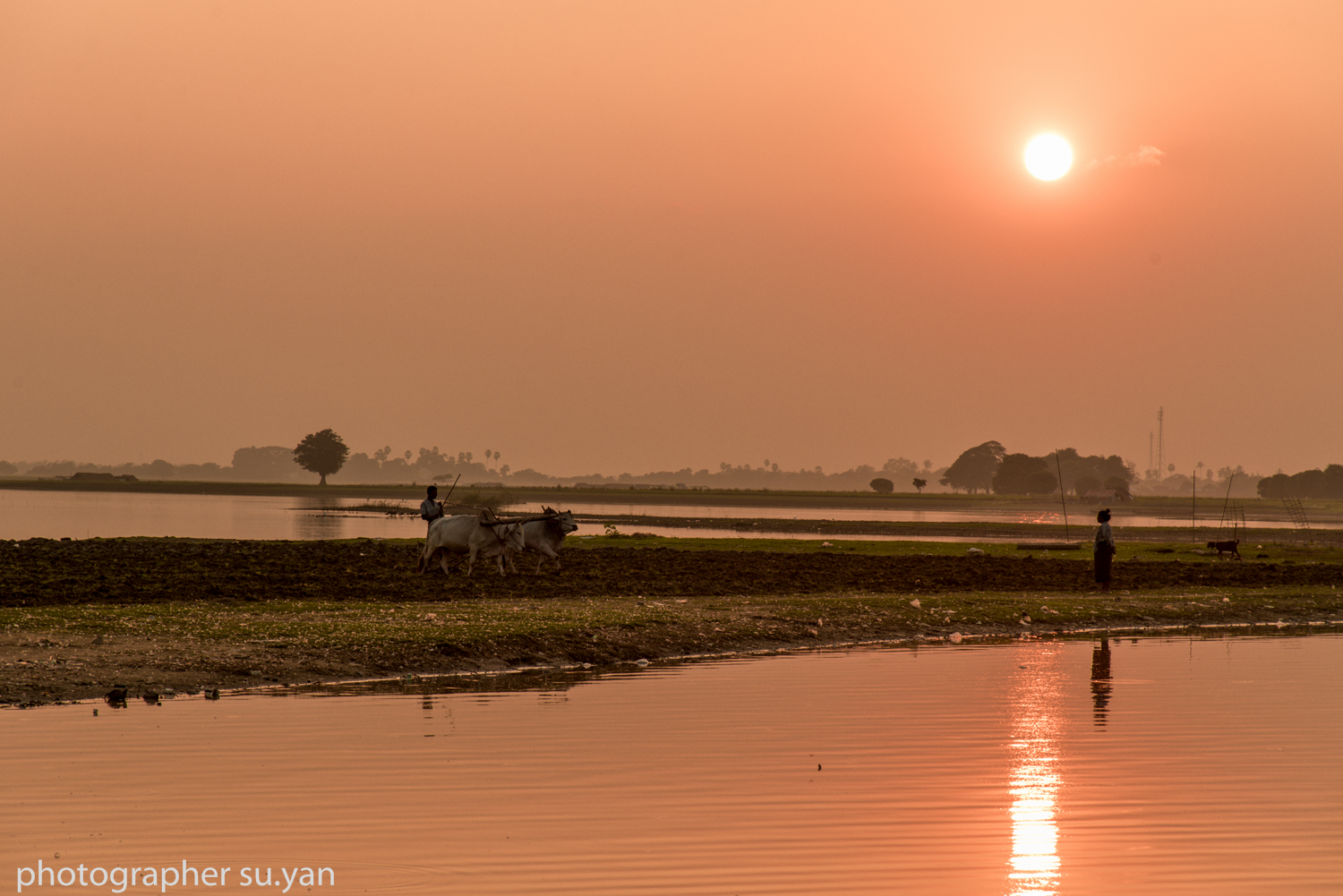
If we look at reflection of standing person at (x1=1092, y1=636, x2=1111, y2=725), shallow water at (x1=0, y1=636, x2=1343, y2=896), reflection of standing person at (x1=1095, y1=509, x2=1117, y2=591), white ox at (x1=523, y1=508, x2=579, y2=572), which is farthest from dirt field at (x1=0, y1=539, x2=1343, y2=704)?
reflection of standing person at (x1=1092, y1=636, x2=1111, y2=725)

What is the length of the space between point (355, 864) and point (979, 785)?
21.3 feet

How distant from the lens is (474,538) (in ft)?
114

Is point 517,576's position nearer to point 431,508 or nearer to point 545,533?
point 545,533

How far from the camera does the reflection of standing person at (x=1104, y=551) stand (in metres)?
36.1

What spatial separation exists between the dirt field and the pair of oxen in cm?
73

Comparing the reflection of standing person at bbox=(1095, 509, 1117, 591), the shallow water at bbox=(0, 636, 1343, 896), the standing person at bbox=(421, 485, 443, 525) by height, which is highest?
the standing person at bbox=(421, 485, 443, 525)

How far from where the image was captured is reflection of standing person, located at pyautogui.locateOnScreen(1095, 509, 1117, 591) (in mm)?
36125

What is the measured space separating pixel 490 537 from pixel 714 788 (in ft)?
73.5

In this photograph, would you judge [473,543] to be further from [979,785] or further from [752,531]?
[752,531]

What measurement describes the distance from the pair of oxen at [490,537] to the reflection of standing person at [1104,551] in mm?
15280

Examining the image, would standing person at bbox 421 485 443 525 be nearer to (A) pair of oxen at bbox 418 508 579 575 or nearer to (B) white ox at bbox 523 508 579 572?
(A) pair of oxen at bbox 418 508 579 575

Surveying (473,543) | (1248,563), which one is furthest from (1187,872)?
(1248,563)

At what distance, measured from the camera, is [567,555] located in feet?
155

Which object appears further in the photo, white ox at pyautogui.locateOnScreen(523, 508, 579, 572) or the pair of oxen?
white ox at pyautogui.locateOnScreen(523, 508, 579, 572)
